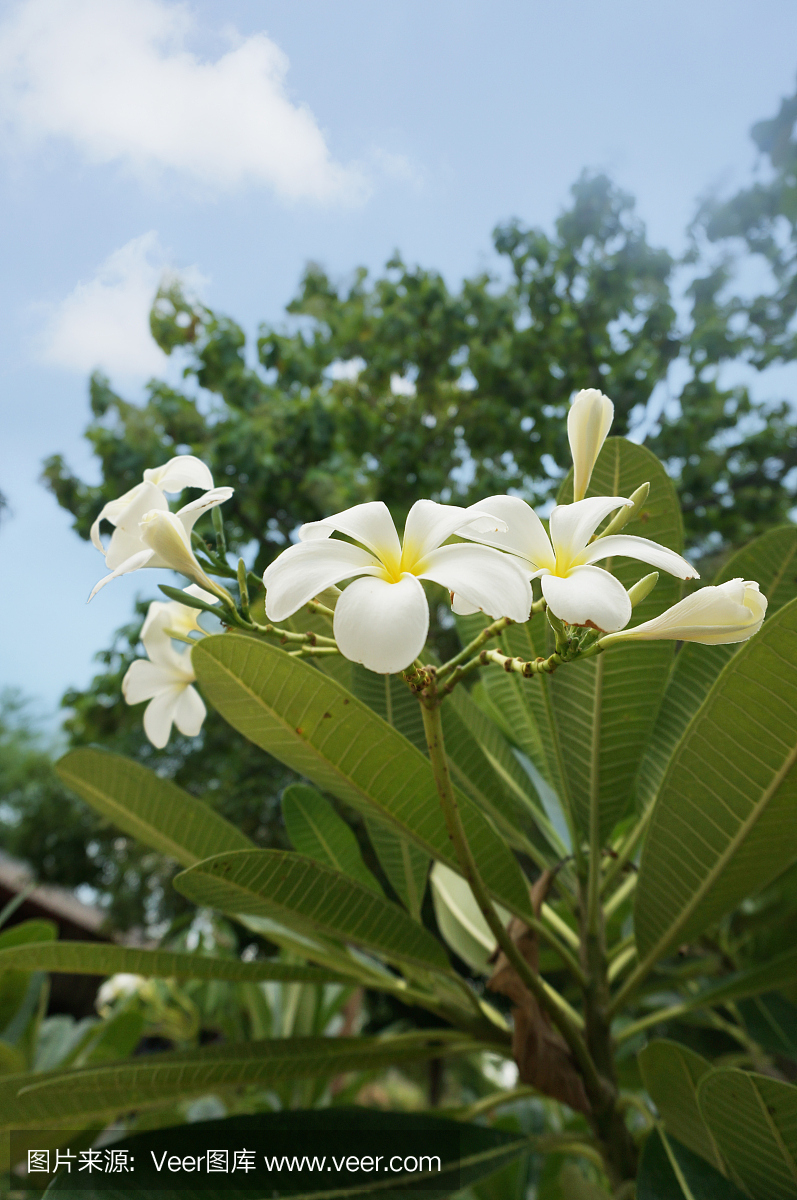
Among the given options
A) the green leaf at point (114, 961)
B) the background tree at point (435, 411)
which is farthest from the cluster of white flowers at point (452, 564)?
the background tree at point (435, 411)

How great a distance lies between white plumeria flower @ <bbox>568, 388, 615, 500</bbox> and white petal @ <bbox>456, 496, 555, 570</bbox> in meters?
0.09

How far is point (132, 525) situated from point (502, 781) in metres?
0.52

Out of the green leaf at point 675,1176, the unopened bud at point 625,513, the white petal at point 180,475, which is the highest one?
the white petal at point 180,475

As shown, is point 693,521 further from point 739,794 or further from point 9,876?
point 9,876

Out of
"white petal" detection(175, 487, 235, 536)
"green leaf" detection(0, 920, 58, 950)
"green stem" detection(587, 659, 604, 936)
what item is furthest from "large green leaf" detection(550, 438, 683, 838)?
"green leaf" detection(0, 920, 58, 950)

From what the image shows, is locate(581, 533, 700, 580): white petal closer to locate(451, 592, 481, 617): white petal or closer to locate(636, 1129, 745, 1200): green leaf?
locate(451, 592, 481, 617): white petal

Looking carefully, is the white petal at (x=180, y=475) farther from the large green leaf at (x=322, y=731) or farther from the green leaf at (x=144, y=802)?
the green leaf at (x=144, y=802)

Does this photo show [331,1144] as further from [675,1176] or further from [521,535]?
[521,535]

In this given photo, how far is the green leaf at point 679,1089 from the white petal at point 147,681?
519 millimetres

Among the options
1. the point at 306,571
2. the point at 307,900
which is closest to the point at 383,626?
the point at 306,571

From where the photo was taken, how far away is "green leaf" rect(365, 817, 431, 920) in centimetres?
75

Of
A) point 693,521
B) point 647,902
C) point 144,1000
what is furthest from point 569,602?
point 693,521

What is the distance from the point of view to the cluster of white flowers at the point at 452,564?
0.32m

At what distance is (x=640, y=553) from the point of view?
1.22 ft
